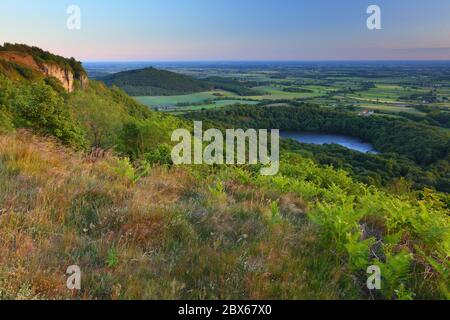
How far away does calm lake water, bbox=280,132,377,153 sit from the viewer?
326ft

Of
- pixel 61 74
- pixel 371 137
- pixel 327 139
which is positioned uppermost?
pixel 61 74

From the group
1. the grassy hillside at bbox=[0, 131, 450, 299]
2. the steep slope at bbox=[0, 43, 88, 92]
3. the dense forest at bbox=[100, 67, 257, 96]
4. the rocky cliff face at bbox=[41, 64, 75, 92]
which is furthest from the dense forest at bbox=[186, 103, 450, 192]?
the dense forest at bbox=[100, 67, 257, 96]

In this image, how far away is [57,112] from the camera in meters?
20.6

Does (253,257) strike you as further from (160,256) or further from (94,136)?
(94,136)

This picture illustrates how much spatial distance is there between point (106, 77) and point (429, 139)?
510 feet

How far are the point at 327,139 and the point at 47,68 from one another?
81.6m

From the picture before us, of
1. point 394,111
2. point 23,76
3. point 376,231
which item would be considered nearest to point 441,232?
point 376,231

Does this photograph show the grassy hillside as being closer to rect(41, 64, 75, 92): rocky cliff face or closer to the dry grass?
the dry grass

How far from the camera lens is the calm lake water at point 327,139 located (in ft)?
326

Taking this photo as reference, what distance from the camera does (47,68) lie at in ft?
268

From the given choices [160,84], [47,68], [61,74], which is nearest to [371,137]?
[61,74]

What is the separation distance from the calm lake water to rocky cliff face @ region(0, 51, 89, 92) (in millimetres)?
62403

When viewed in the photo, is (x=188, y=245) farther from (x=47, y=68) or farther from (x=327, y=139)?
(x=327, y=139)

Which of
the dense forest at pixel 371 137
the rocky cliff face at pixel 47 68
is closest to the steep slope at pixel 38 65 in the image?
the rocky cliff face at pixel 47 68
